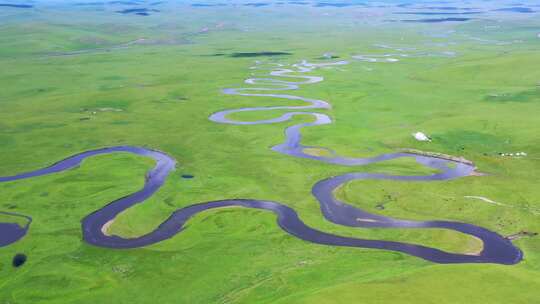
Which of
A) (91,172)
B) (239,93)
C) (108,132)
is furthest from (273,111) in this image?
(91,172)

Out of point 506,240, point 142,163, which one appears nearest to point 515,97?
point 506,240

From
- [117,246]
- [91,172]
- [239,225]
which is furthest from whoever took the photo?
[91,172]

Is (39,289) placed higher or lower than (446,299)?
lower

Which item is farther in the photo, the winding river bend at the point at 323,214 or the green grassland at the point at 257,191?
the winding river bend at the point at 323,214

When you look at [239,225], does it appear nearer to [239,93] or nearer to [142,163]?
[142,163]

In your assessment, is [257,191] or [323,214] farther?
[257,191]

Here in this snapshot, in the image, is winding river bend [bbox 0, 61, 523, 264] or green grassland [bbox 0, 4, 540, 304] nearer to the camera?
green grassland [bbox 0, 4, 540, 304]

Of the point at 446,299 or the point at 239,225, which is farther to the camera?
the point at 239,225

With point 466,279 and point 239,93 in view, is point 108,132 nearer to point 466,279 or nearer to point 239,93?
point 239,93

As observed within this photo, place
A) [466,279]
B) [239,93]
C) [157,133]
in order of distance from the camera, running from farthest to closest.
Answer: [239,93], [157,133], [466,279]
